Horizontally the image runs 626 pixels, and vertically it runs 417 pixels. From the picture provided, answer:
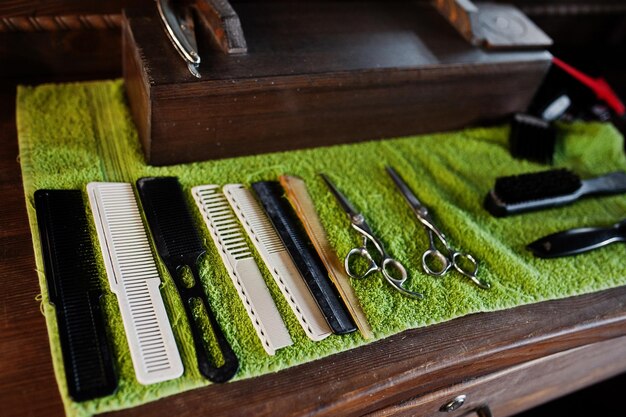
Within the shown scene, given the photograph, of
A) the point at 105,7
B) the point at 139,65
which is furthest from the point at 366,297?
the point at 105,7

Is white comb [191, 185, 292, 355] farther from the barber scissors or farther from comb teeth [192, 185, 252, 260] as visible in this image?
the barber scissors

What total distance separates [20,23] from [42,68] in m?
0.07

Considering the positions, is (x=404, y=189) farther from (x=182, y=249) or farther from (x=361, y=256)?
(x=182, y=249)

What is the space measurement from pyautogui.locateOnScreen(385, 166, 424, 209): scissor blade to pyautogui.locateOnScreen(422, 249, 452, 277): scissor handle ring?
0.07m

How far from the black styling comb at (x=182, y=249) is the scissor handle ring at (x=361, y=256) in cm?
15

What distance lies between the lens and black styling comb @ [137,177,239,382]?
20.2 inches

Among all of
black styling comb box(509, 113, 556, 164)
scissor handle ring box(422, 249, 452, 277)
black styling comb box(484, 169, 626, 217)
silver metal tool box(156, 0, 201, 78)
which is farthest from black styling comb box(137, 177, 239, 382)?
black styling comb box(509, 113, 556, 164)

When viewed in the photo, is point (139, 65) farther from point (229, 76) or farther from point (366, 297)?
point (366, 297)

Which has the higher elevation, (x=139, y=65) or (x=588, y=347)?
(x=139, y=65)

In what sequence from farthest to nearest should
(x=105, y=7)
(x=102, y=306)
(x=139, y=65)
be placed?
1. (x=105, y=7)
2. (x=139, y=65)
3. (x=102, y=306)

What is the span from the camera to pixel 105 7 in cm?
76

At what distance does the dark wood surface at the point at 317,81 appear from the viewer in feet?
2.14

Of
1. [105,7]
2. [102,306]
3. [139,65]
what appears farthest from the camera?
[105,7]

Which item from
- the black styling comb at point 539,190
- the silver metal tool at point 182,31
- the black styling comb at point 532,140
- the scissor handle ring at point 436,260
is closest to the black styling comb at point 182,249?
the silver metal tool at point 182,31
